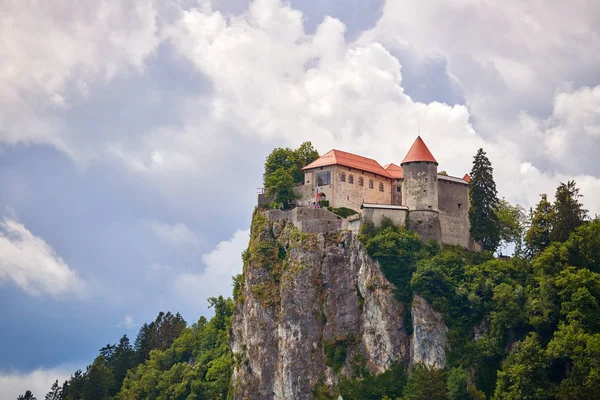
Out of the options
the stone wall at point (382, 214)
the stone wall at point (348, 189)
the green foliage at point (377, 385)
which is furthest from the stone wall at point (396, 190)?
the green foliage at point (377, 385)

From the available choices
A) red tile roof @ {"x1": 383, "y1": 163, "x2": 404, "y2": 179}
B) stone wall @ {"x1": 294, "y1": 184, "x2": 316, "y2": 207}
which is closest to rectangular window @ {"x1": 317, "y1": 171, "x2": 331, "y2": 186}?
stone wall @ {"x1": 294, "y1": 184, "x2": 316, "y2": 207}

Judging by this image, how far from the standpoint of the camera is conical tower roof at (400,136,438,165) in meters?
81.2

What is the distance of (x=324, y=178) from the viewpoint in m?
85.6

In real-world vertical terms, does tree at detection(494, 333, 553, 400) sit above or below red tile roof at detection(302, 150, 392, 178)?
below

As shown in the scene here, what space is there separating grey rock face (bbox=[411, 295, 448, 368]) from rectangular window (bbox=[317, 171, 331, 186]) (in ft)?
55.8

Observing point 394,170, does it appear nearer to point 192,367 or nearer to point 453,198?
point 453,198

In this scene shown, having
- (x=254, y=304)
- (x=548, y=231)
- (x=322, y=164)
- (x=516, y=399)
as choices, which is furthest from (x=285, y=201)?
(x=516, y=399)

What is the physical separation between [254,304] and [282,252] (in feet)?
18.7

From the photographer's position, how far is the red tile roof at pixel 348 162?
85562mm

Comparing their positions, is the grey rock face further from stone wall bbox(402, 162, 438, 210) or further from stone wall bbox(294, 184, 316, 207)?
stone wall bbox(294, 184, 316, 207)

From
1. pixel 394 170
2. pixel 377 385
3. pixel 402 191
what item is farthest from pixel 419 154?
pixel 377 385

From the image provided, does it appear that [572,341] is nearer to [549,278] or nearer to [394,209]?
[549,278]

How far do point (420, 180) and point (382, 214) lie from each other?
5.34 m

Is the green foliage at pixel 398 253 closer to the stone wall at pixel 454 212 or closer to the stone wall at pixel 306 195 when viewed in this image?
the stone wall at pixel 454 212
